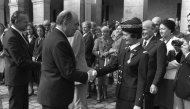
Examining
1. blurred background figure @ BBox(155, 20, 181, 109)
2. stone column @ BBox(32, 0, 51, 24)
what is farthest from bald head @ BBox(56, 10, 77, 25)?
stone column @ BBox(32, 0, 51, 24)

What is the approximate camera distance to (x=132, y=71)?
8.09 ft

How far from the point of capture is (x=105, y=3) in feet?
59.2

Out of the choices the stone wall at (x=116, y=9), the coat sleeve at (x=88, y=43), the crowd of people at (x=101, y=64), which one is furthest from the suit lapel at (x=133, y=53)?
the stone wall at (x=116, y=9)

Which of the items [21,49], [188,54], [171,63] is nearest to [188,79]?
[188,54]

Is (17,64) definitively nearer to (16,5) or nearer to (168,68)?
(168,68)

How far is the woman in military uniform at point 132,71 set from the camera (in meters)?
2.35

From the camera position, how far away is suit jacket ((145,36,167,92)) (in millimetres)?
3480

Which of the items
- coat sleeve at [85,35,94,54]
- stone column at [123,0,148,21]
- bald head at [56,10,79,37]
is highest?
stone column at [123,0,148,21]

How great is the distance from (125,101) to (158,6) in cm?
1287

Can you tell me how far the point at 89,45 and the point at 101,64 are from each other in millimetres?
627

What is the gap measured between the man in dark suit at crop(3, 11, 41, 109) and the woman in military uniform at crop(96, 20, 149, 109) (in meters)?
1.68

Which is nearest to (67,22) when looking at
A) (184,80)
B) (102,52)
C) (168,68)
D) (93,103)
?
(184,80)

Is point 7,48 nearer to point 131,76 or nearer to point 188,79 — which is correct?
point 131,76

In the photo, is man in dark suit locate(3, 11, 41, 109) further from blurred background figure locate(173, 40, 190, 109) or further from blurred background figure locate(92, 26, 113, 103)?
blurred background figure locate(173, 40, 190, 109)
